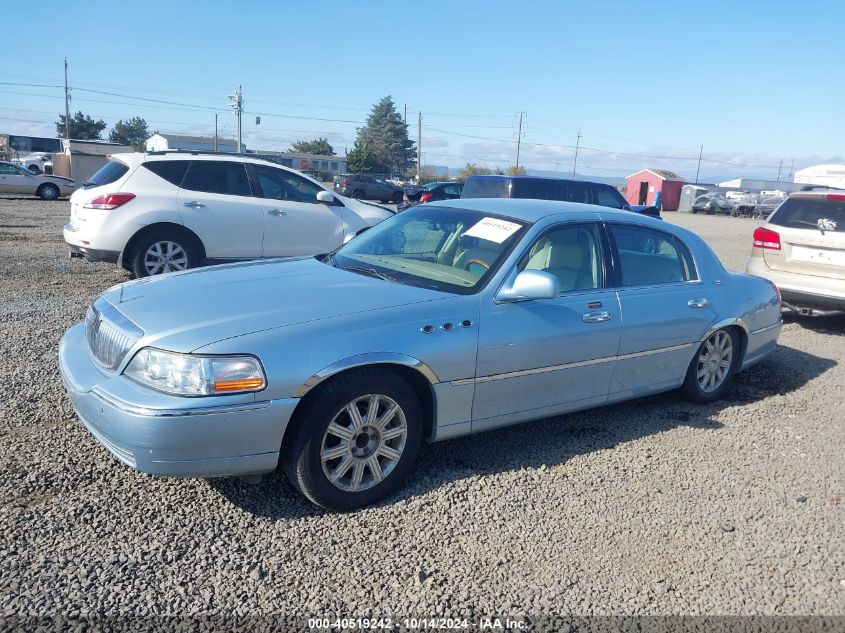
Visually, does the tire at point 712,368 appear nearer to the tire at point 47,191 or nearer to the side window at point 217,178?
the side window at point 217,178

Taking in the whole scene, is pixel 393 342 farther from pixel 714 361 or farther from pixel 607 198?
pixel 607 198

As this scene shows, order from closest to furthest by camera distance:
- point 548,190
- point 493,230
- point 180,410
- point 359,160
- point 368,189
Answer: point 180,410, point 493,230, point 548,190, point 368,189, point 359,160

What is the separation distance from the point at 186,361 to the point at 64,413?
1.83m

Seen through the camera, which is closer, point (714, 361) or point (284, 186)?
point (714, 361)

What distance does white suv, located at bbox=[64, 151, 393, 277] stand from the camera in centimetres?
799

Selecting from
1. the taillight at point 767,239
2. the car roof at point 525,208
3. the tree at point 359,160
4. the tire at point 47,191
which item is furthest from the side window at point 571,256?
the tree at point 359,160

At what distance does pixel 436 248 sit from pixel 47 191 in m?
26.2

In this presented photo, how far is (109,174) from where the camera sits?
27.5 ft

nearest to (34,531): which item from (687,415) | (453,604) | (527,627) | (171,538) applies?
A: (171,538)

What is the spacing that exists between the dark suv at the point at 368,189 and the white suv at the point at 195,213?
29.9 m

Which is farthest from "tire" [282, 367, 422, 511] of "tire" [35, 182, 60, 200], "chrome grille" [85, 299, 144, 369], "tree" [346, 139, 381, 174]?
"tree" [346, 139, 381, 174]

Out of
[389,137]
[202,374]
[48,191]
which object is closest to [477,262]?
[202,374]

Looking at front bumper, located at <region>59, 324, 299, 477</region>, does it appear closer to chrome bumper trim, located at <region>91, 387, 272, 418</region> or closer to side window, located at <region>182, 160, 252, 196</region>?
chrome bumper trim, located at <region>91, 387, 272, 418</region>

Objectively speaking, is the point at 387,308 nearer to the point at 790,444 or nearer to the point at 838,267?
the point at 790,444
